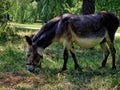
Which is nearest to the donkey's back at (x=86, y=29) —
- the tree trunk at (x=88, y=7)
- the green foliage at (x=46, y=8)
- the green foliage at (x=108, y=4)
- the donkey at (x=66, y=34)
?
the donkey at (x=66, y=34)

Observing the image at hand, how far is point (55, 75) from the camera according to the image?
9648mm

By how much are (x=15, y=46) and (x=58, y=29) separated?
5662 millimetres

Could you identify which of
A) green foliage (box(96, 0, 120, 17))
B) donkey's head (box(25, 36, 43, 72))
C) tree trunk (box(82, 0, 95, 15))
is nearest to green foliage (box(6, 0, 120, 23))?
green foliage (box(96, 0, 120, 17))

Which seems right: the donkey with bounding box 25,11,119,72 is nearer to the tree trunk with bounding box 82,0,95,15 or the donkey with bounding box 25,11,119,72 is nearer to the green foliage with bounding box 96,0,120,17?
the tree trunk with bounding box 82,0,95,15

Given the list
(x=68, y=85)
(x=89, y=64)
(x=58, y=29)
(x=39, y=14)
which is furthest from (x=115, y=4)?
(x=39, y=14)

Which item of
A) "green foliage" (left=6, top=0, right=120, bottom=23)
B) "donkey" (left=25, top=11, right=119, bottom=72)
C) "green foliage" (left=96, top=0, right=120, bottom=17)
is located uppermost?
"donkey" (left=25, top=11, right=119, bottom=72)

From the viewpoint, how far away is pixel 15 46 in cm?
1520

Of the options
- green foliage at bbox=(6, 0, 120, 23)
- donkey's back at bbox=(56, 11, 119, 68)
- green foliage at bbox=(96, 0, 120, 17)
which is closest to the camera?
donkey's back at bbox=(56, 11, 119, 68)

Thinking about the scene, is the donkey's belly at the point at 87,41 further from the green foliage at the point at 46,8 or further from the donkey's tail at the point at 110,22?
the green foliage at the point at 46,8

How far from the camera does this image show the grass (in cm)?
836

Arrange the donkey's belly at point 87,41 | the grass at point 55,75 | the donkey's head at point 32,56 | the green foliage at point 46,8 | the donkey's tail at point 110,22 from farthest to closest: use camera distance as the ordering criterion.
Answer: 1. the green foliage at point 46,8
2. the donkey's tail at point 110,22
3. the donkey's belly at point 87,41
4. the donkey's head at point 32,56
5. the grass at point 55,75

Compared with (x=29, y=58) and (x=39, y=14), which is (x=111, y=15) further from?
(x=39, y=14)

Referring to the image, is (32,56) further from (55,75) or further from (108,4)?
(108,4)

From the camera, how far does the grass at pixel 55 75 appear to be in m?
8.36
